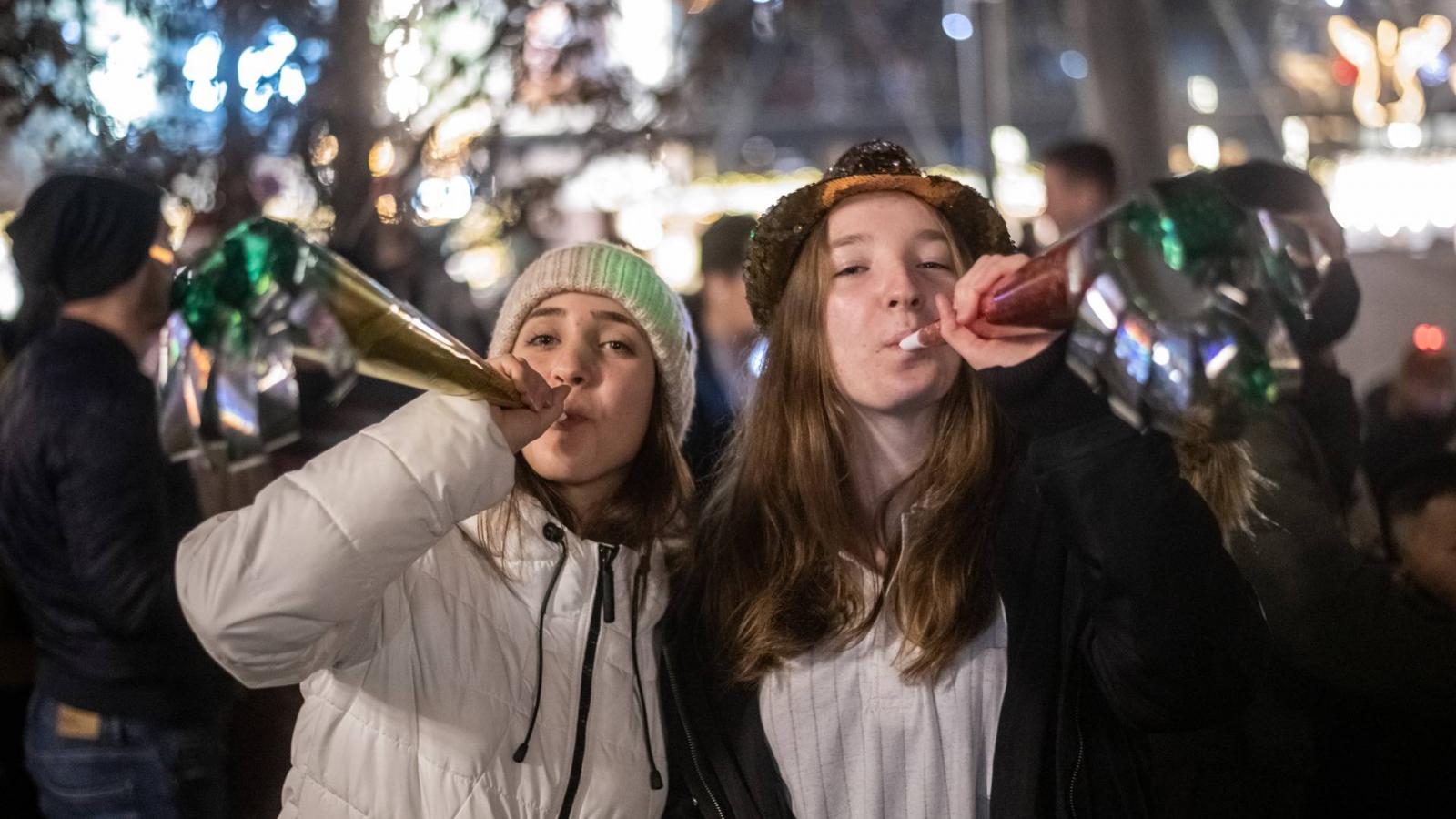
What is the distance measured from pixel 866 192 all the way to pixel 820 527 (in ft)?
2.06

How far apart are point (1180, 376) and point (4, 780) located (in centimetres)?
439

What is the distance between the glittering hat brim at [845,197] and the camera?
267 cm

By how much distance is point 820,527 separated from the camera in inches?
101

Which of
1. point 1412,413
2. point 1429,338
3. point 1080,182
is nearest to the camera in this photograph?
point 1412,413

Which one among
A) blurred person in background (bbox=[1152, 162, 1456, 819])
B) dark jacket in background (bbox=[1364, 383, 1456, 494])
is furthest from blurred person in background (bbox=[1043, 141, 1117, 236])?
blurred person in background (bbox=[1152, 162, 1456, 819])

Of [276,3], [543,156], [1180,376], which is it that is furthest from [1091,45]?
[1180,376]

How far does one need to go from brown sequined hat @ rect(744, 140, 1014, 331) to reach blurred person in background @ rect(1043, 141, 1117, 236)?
3292 millimetres

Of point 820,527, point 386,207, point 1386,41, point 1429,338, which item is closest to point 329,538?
point 820,527

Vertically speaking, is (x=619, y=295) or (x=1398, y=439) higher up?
(x=619, y=295)

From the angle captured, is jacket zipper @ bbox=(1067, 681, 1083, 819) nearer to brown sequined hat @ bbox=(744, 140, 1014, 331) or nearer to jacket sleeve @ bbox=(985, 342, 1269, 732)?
jacket sleeve @ bbox=(985, 342, 1269, 732)

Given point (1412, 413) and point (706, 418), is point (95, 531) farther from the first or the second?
point (1412, 413)

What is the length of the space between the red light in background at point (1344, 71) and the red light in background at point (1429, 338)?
21.5 feet

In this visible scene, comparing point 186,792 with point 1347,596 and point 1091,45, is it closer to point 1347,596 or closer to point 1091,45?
point 1347,596

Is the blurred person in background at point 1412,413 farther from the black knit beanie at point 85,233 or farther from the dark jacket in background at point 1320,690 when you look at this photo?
the black knit beanie at point 85,233
